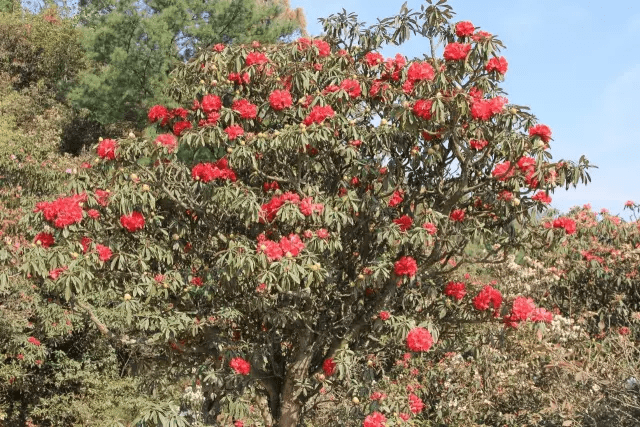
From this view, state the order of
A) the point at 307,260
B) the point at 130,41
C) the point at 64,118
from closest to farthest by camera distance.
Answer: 1. the point at 307,260
2. the point at 130,41
3. the point at 64,118

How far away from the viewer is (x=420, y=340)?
447cm

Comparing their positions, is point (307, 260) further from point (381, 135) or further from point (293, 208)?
point (381, 135)

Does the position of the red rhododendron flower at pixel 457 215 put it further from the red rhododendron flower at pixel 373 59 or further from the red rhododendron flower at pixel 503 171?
the red rhododendron flower at pixel 373 59

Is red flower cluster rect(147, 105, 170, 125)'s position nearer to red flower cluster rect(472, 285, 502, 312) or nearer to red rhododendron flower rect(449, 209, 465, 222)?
red rhododendron flower rect(449, 209, 465, 222)

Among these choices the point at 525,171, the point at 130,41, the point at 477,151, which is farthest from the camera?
the point at 130,41

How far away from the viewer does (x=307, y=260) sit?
4328 mm

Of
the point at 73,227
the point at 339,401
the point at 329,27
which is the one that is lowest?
the point at 339,401

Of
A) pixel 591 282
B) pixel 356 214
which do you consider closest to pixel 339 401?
pixel 356 214

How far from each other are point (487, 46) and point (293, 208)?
5.75 ft

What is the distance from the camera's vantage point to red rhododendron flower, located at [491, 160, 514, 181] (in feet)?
15.8

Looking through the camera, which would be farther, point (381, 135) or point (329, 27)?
point (329, 27)

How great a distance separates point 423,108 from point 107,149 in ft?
8.06

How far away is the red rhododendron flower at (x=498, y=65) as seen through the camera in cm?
468

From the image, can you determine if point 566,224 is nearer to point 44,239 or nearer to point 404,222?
point 404,222
